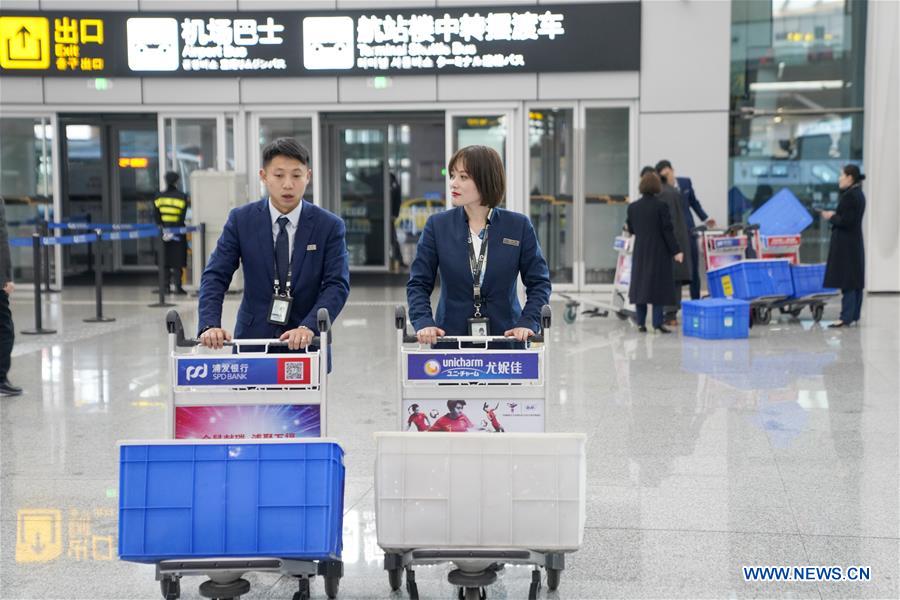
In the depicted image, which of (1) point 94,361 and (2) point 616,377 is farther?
(1) point 94,361

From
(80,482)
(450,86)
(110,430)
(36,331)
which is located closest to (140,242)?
(450,86)

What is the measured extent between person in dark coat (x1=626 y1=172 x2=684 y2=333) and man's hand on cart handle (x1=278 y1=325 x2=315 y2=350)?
853 centimetres

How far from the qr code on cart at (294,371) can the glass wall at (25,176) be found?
49.7ft

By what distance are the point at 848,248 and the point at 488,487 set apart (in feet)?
34.3

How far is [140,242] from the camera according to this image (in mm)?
22875

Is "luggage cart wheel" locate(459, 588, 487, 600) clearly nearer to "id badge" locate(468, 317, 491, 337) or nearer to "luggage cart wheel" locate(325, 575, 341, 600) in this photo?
"luggage cart wheel" locate(325, 575, 341, 600)

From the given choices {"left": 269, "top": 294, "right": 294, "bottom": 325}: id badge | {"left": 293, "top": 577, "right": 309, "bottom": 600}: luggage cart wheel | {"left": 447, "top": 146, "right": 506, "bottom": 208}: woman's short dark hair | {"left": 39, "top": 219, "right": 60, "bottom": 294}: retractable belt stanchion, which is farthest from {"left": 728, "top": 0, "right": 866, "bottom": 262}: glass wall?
{"left": 293, "top": 577, "right": 309, "bottom": 600}: luggage cart wheel

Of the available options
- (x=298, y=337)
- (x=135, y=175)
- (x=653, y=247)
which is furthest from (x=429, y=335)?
(x=135, y=175)

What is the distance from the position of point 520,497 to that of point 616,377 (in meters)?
6.02

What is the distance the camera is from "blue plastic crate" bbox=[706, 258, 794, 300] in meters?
13.3

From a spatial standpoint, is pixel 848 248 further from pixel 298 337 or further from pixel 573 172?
pixel 298 337

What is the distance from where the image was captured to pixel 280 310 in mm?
4828

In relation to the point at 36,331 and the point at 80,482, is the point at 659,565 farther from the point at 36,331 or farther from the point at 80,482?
the point at 36,331

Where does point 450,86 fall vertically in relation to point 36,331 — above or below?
Result: above
